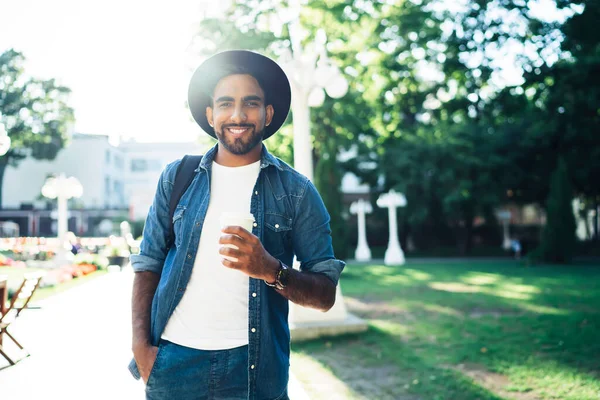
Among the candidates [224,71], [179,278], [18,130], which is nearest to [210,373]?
[179,278]

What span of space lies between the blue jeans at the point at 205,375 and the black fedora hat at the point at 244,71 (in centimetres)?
90

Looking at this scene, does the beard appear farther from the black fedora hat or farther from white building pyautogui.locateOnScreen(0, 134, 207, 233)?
white building pyautogui.locateOnScreen(0, 134, 207, 233)

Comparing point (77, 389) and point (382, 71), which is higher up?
point (382, 71)

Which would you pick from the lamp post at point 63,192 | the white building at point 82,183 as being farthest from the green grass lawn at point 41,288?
the white building at point 82,183

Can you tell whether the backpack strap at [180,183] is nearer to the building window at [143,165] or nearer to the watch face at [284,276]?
the watch face at [284,276]

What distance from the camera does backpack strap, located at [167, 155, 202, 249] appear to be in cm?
217

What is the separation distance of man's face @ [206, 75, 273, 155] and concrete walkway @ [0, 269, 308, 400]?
139 inches

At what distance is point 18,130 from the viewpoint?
130 ft

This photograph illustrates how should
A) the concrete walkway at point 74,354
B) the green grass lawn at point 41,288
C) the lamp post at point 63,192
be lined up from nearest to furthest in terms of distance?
the concrete walkway at point 74,354, the green grass lawn at point 41,288, the lamp post at point 63,192

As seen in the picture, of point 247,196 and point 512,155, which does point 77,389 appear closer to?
point 247,196

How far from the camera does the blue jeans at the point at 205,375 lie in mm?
1971

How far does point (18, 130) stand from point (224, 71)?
139 ft

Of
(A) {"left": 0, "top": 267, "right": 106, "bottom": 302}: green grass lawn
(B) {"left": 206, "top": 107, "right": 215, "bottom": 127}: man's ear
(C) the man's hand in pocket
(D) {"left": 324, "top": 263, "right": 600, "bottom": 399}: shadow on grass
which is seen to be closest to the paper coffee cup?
(C) the man's hand in pocket

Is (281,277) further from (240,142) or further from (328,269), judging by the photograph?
(240,142)
